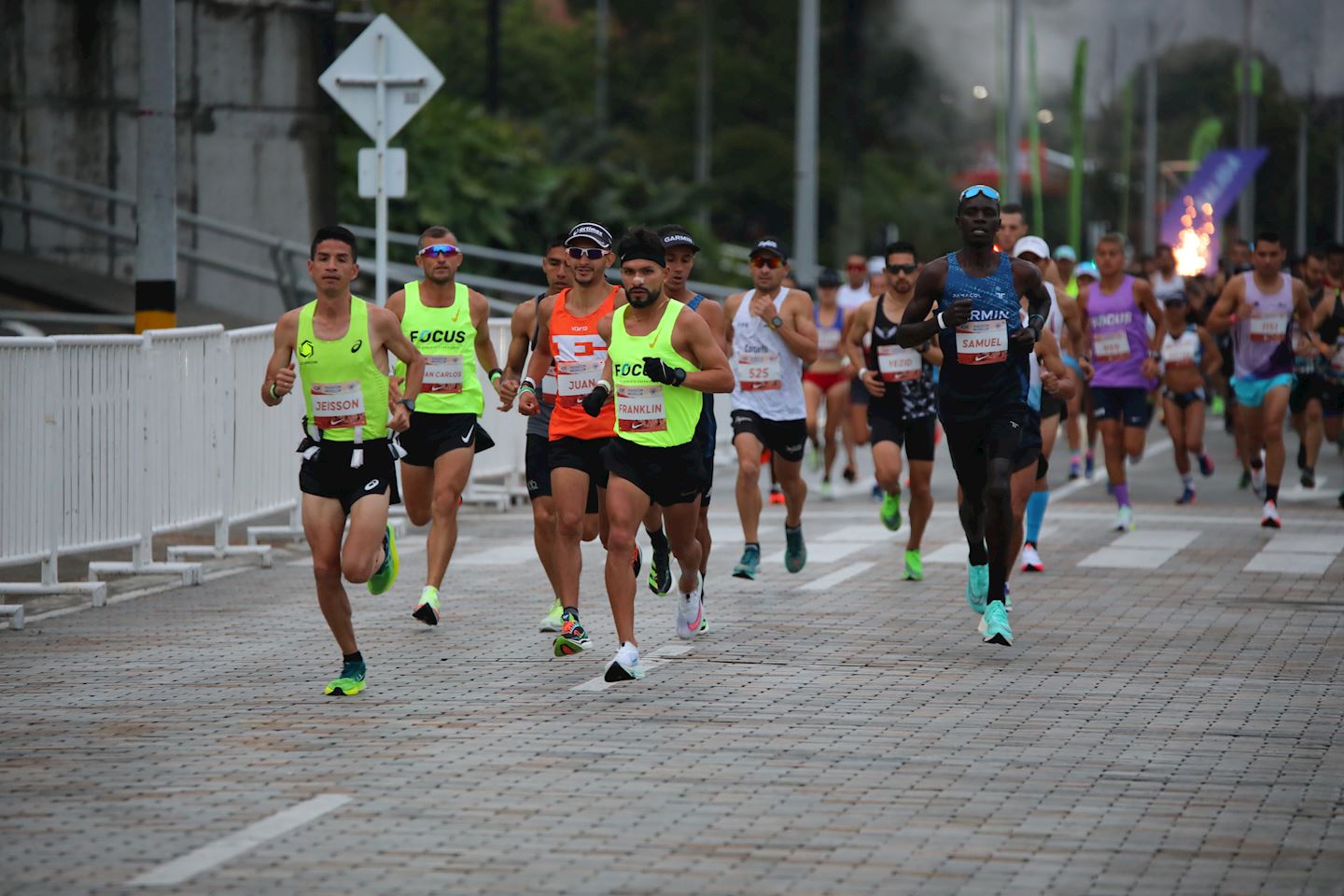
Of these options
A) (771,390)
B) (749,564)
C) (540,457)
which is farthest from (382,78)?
(540,457)

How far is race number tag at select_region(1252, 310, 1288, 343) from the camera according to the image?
17.8m

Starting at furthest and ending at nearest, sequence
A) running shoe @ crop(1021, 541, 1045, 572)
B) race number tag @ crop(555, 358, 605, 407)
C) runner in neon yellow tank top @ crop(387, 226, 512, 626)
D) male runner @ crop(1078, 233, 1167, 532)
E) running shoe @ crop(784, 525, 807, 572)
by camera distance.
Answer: male runner @ crop(1078, 233, 1167, 532)
running shoe @ crop(1021, 541, 1045, 572)
running shoe @ crop(784, 525, 807, 572)
runner in neon yellow tank top @ crop(387, 226, 512, 626)
race number tag @ crop(555, 358, 605, 407)

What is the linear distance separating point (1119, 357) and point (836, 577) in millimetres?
3928

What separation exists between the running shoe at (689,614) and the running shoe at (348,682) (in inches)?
77.2

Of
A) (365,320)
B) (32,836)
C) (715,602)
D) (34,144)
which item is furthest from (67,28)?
(32,836)

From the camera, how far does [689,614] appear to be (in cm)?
1120

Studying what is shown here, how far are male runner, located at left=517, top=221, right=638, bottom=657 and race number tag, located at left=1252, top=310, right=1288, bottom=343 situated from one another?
26.5ft

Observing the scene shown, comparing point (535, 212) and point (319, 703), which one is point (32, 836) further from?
point (535, 212)

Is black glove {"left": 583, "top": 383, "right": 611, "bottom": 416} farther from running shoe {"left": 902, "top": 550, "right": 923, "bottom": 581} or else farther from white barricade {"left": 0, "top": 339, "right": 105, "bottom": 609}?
running shoe {"left": 902, "top": 550, "right": 923, "bottom": 581}

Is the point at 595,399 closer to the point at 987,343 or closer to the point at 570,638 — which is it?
the point at 570,638

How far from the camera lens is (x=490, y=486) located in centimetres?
1991

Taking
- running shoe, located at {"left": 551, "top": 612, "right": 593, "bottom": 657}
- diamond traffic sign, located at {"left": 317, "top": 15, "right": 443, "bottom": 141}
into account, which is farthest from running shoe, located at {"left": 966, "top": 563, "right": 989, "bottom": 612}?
diamond traffic sign, located at {"left": 317, "top": 15, "right": 443, "bottom": 141}

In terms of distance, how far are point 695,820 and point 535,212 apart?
26.5 metres

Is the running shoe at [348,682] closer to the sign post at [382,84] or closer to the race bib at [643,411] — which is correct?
the race bib at [643,411]
